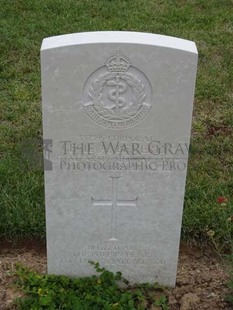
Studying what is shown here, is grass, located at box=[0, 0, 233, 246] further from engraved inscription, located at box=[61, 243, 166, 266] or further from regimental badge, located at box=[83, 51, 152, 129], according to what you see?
regimental badge, located at box=[83, 51, 152, 129]

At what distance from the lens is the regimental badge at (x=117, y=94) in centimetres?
275

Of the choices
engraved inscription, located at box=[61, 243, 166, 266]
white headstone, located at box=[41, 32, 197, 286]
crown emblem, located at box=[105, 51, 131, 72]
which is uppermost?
crown emblem, located at box=[105, 51, 131, 72]

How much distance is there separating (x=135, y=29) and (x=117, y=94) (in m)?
4.01

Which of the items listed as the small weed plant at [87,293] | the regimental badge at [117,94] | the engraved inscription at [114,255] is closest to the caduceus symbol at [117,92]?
the regimental badge at [117,94]

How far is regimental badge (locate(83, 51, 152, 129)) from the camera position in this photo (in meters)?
2.75

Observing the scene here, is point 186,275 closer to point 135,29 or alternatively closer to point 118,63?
point 118,63

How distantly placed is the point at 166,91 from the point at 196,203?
134 cm

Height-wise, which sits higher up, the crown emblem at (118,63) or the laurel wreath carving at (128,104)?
the crown emblem at (118,63)

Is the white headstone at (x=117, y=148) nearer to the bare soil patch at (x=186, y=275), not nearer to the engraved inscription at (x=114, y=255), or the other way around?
the engraved inscription at (x=114, y=255)

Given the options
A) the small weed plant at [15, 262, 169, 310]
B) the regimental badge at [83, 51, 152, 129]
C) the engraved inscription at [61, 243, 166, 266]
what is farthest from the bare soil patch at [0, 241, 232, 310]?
the regimental badge at [83, 51, 152, 129]

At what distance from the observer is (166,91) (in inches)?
110

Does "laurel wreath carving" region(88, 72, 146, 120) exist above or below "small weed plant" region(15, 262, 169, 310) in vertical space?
above

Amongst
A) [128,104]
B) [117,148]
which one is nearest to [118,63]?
[128,104]

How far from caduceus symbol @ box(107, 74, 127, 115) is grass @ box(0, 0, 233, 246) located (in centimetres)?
118
